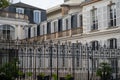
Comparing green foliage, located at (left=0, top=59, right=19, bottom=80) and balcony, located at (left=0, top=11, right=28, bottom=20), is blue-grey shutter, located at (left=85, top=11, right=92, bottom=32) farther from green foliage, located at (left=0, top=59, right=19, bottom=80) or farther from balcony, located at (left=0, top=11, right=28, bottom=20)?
balcony, located at (left=0, top=11, right=28, bottom=20)

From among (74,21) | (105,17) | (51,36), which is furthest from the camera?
(51,36)

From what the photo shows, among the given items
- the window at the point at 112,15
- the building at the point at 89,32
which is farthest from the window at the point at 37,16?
the window at the point at 112,15

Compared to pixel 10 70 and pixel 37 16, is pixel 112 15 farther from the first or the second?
pixel 37 16

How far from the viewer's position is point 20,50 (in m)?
21.6

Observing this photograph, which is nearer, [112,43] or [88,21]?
[112,43]

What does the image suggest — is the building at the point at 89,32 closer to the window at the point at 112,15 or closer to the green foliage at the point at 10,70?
the window at the point at 112,15

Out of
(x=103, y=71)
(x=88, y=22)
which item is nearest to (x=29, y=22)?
(x=88, y=22)

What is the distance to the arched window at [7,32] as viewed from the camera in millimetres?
51062

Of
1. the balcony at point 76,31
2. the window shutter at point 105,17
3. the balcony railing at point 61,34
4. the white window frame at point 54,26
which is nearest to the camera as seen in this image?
the window shutter at point 105,17

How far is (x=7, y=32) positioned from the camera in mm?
51781

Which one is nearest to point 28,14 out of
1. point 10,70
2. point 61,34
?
point 61,34

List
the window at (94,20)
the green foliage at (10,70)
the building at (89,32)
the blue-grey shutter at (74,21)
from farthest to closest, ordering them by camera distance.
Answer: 1. the blue-grey shutter at (74,21)
2. the window at (94,20)
3. the building at (89,32)
4. the green foliage at (10,70)

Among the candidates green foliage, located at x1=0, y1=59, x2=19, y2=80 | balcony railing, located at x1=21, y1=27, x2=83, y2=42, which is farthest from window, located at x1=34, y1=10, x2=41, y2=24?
green foliage, located at x1=0, y1=59, x2=19, y2=80

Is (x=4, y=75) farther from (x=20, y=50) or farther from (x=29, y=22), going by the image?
(x=29, y=22)
